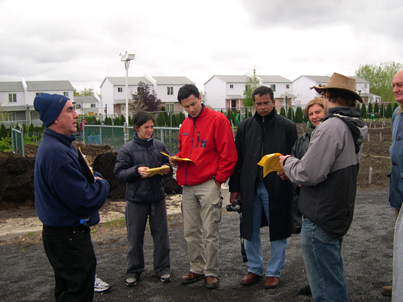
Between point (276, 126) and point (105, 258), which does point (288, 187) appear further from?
point (105, 258)

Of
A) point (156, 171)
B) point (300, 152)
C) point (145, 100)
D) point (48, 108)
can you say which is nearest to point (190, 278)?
point (156, 171)

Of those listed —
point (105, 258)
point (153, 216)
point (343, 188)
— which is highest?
point (343, 188)

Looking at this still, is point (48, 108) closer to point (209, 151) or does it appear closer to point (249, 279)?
point (209, 151)

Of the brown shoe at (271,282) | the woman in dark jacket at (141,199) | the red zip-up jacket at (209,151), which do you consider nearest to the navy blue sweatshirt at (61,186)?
the woman in dark jacket at (141,199)

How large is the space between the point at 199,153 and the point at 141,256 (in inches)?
57.2

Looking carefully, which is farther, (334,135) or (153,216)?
(153,216)

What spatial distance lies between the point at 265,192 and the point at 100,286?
2167mm

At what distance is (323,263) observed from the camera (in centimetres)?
279

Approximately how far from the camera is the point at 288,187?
4.07 m

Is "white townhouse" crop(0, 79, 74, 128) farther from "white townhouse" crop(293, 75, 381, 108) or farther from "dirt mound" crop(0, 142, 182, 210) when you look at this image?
"dirt mound" crop(0, 142, 182, 210)

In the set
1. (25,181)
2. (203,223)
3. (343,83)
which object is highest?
(343,83)

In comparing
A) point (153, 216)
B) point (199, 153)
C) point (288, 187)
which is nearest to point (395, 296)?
point (288, 187)

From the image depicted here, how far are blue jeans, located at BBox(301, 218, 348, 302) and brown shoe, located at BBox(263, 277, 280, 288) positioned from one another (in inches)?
45.4

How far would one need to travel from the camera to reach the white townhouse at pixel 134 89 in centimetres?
6475
